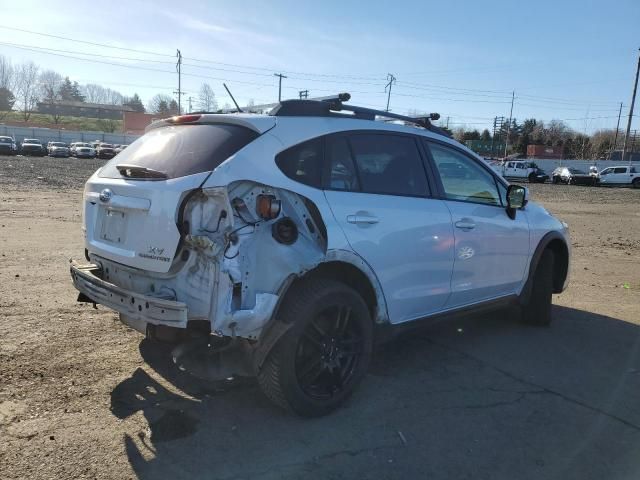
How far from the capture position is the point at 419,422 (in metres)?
3.59

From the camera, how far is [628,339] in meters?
5.46

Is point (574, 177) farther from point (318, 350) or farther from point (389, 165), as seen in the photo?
point (318, 350)

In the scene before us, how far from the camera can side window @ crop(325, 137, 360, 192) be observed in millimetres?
3660

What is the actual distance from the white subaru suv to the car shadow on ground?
0.33 meters

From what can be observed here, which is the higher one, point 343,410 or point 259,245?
point 259,245

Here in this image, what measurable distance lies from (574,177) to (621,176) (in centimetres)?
349

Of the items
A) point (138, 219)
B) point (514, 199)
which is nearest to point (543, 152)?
point (514, 199)

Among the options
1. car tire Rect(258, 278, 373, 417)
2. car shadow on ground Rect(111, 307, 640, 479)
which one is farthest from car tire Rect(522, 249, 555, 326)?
car tire Rect(258, 278, 373, 417)

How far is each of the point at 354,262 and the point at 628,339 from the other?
3554 millimetres

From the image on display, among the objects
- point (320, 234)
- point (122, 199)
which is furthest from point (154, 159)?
point (320, 234)

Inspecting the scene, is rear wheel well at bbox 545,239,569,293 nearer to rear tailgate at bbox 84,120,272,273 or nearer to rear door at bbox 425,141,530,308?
rear door at bbox 425,141,530,308

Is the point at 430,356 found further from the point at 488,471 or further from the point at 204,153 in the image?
the point at 204,153

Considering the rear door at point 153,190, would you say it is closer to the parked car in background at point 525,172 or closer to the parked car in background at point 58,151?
the parked car in background at point 525,172

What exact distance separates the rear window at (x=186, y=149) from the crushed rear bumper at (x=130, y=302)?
0.71 m
